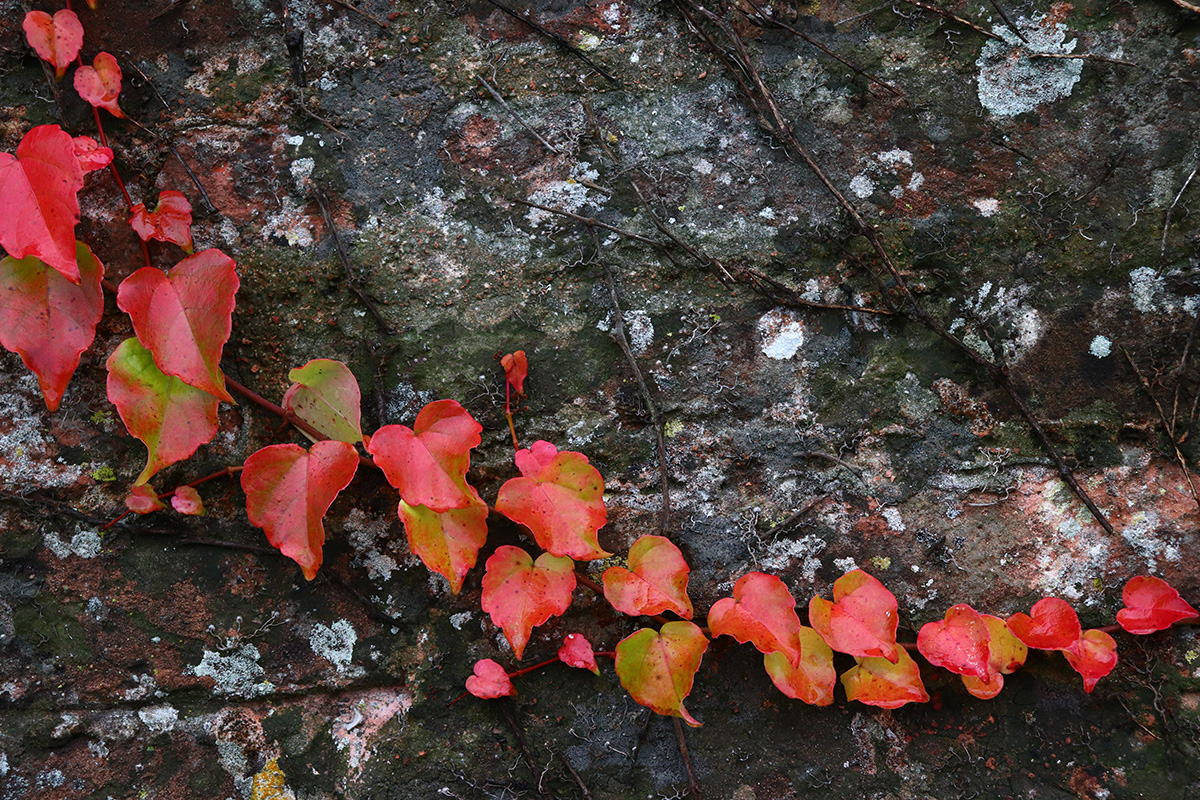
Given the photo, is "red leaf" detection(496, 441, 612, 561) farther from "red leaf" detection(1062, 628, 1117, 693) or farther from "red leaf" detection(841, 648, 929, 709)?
"red leaf" detection(1062, 628, 1117, 693)

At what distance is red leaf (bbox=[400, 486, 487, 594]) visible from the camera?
1505 mm

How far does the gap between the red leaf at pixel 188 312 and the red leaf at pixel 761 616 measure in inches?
46.4

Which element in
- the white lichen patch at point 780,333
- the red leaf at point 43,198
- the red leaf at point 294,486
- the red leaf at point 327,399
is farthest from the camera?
the white lichen patch at point 780,333

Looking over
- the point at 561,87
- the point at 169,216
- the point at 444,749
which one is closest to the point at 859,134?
the point at 561,87

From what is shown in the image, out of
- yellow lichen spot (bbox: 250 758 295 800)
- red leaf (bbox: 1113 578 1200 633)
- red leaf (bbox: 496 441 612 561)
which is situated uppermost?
red leaf (bbox: 496 441 612 561)

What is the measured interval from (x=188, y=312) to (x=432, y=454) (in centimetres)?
61

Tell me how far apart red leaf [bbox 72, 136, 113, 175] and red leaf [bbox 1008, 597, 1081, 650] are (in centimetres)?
232

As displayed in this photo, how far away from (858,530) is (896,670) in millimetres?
323

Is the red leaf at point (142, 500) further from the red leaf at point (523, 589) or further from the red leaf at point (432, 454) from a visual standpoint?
the red leaf at point (523, 589)

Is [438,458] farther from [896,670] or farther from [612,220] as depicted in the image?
[896,670]

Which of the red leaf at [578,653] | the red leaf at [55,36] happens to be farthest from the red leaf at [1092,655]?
the red leaf at [55,36]

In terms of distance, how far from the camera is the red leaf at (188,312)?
55.9 inches

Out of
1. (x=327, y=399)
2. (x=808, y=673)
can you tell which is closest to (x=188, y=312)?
(x=327, y=399)

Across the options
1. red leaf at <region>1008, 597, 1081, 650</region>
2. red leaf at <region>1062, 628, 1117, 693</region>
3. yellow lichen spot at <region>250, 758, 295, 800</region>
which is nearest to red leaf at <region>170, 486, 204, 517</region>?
yellow lichen spot at <region>250, 758, 295, 800</region>
